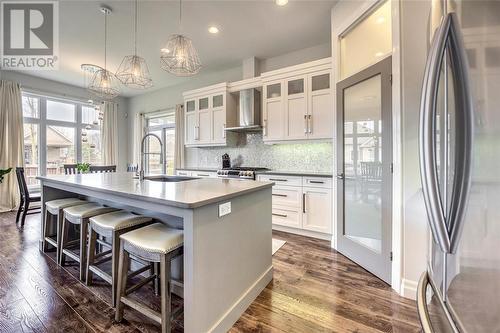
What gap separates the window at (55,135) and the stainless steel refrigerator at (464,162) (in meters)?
5.82

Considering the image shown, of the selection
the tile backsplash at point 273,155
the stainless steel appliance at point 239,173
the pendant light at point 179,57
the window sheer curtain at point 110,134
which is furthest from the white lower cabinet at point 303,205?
the window sheer curtain at point 110,134

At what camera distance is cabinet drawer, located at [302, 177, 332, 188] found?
10.4 ft

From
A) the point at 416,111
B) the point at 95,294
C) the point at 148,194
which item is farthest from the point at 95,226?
the point at 416,111

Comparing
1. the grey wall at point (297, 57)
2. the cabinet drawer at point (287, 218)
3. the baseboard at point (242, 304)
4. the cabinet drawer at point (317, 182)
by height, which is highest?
the grey wall at point (297, 57)

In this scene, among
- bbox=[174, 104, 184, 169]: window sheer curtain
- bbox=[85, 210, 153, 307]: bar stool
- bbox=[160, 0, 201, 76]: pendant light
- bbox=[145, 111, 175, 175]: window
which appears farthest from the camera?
bbox=[145, 111, 175, 175]: window

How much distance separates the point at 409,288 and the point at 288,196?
1.86m

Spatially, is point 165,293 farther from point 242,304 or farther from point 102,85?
point 102,85

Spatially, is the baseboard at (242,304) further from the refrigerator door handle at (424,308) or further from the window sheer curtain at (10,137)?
the window sheer curtain at (10,137)

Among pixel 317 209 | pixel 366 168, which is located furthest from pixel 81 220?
pixel 366 168

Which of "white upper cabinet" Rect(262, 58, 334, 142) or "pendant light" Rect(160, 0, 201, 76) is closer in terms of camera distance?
"pendant light" Rect(160, 0, 201, 76)

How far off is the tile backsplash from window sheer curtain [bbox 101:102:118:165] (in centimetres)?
291

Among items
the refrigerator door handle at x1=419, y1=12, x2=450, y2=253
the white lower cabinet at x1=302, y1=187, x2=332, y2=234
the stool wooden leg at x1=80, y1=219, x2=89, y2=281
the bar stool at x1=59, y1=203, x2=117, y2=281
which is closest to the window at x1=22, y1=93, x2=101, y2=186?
the bar stool at x1=59, y1=203, x2=117, y2=281

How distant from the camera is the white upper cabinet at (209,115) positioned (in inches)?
179

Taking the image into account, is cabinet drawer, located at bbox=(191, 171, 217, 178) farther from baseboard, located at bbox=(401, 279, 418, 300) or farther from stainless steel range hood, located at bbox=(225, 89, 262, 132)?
baseboard, located at bbox=(401, 279, 418, 300)
